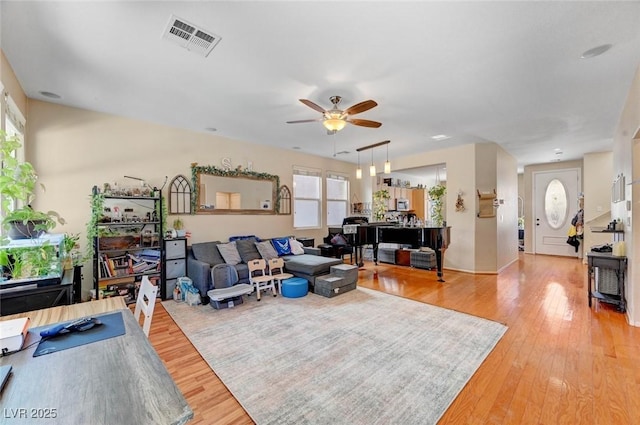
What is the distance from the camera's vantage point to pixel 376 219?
7.75 meters

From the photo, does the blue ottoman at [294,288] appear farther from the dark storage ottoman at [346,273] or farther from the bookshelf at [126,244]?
the bookshelf at [126,244]

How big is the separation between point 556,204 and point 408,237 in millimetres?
5812

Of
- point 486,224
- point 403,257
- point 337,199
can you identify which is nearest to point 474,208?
point 486,224

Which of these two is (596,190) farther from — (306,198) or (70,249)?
(70,249)

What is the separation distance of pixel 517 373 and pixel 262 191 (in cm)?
503

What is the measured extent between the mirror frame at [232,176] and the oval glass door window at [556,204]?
8099mm

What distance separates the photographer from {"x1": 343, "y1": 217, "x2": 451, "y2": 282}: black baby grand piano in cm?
528

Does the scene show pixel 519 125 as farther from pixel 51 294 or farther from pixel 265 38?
pixel 51 294

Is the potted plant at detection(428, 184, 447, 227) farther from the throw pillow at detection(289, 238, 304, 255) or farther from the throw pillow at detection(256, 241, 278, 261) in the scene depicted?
the throw pillow at detection(256, 241, 278, 261)

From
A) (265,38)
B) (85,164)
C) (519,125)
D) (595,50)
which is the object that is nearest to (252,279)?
(85,164)

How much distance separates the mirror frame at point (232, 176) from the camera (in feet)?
Result: 16.4

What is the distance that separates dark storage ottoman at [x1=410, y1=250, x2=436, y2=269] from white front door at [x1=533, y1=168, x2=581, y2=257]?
4630mm

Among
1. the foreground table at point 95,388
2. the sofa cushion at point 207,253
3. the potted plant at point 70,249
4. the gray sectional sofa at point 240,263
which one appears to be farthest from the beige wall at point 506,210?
the potted plant at point 70,249

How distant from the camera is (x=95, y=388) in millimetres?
953
